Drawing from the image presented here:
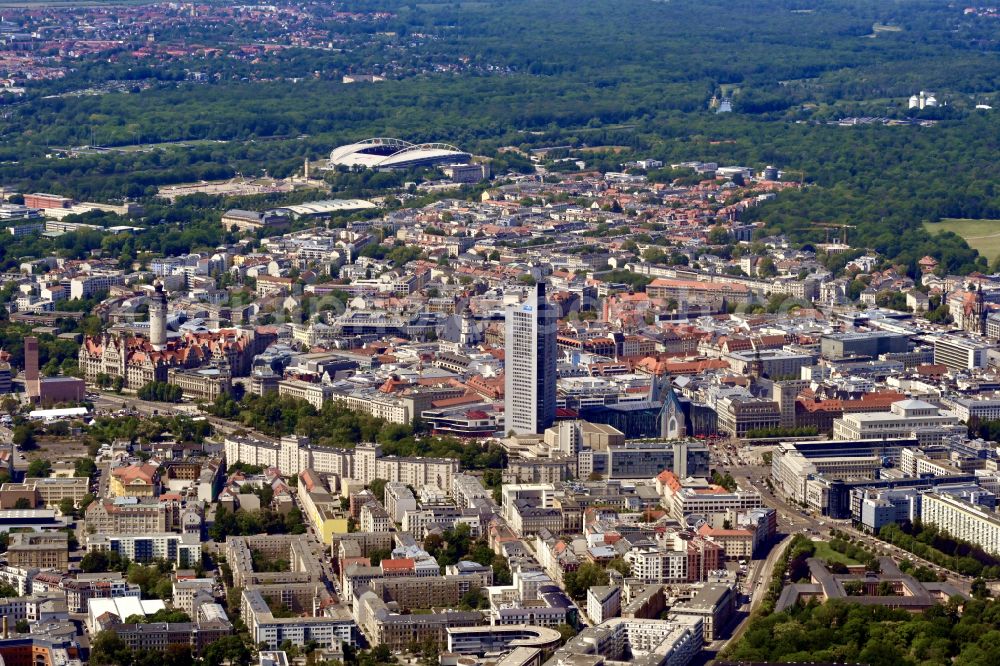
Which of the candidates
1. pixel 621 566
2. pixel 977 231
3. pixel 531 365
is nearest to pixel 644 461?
pixel 531 365

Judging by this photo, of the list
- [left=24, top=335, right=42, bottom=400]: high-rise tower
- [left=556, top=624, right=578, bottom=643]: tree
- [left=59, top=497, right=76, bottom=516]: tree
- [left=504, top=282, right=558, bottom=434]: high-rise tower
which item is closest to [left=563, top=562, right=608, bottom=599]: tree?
[left=556, top=624, right=578, bottom=643]: tree

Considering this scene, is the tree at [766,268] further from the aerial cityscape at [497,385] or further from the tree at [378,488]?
the tree at [378,488]

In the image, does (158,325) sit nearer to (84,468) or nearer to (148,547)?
(84,468)

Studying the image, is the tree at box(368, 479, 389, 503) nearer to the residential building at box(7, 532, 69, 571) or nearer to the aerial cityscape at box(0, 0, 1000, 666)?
the aerial cityscape at box(0, 0, 1000, 666)

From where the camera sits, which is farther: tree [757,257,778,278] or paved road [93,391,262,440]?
tree [757,257,778,278]

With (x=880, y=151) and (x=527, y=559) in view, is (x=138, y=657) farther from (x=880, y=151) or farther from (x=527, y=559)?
(x=880, y=151)

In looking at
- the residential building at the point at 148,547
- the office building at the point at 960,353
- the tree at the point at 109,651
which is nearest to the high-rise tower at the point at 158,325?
the residential building at the point at 148,547

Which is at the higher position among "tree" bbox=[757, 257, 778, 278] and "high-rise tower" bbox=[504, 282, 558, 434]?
"high-rise tower" bbox=[504, 282, 558, 434]
